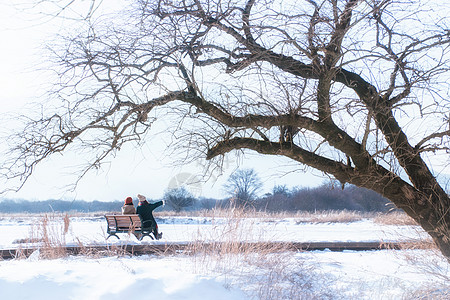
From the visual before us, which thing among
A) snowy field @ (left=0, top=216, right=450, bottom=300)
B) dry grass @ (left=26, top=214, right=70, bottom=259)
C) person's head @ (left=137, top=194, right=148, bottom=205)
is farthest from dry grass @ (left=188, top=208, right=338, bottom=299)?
person's head @ (left=137, top=194, right=148, bottom=205)

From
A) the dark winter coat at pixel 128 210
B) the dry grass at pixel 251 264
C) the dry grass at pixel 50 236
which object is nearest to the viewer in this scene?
the dry grass at pixel 251 264

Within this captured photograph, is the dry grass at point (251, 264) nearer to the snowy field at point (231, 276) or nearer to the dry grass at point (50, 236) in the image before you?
the snowy field at point (231, 276)

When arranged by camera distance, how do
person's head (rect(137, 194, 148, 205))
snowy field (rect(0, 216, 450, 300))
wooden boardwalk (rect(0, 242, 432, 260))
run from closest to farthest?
snowy field (rect(0, 216, 450, 300))
wooden boardwalk (rect(0, 242, 432, 260))
person's head (rect(137, 194, 148, 205))

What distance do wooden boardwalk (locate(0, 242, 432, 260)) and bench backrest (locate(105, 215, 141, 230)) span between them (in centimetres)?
192

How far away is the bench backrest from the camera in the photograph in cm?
1126

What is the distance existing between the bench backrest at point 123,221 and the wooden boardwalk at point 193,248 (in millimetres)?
1924

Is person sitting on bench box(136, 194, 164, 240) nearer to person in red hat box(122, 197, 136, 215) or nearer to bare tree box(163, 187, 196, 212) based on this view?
person in red hat box(122, 197, 136, 215)

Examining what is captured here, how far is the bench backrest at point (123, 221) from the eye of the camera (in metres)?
11.3

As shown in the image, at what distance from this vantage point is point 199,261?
249 inches

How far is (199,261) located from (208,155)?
1.88 m

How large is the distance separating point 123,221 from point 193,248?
16.5ft

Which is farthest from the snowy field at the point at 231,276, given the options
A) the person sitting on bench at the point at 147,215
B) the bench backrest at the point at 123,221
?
the person sitting on bench at the point at 147,215

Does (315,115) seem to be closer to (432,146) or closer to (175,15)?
(432,146)

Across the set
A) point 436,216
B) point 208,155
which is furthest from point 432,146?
point 208,155
